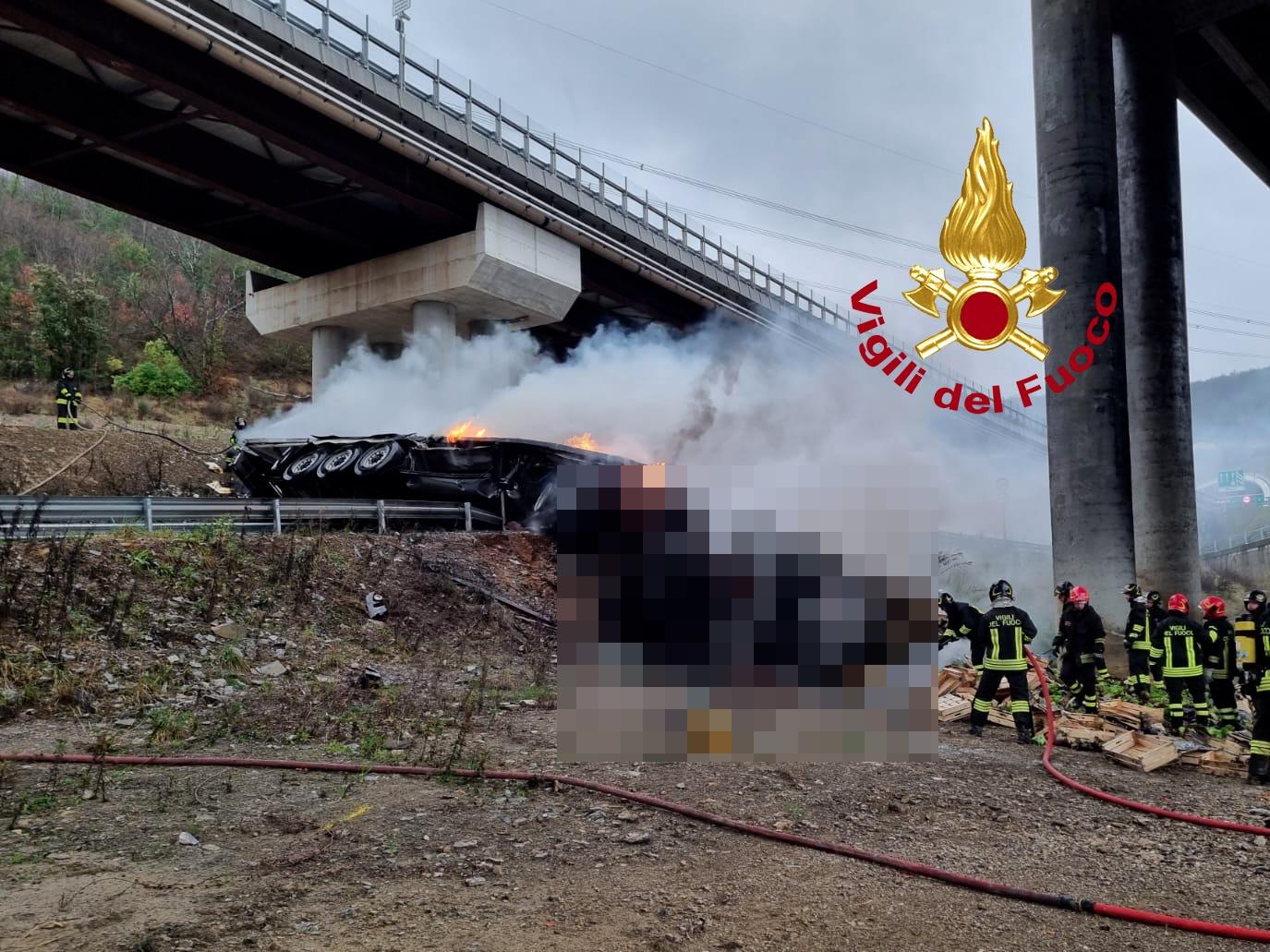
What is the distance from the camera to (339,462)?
1531 centimetres

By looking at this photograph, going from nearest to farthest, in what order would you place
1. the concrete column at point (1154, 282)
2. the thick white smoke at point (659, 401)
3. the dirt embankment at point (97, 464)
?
the dirt embankment at point (97, 464) → the concrete column at point (1154, 282) → the thick white smoke at point (659, 401)

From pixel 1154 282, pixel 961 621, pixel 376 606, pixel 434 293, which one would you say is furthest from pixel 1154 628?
pixel 434 293

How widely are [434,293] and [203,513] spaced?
11.1 m

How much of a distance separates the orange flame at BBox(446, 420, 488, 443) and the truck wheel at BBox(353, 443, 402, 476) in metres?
0.92

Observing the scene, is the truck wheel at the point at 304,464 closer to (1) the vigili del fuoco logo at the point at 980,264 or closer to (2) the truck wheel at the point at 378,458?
(2) the truck wheel at the point at 378,458

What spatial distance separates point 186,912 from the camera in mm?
3990

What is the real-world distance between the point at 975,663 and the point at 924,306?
497 centimetres

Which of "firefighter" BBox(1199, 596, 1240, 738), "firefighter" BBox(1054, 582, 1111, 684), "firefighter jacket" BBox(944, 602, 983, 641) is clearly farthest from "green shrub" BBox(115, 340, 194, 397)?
"firefighter" BBox(1199, 596, 1240, 738)

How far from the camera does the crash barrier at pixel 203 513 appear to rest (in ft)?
34.8

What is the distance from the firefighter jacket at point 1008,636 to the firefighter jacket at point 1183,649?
1969mm

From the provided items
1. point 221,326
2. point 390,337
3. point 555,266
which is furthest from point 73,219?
point 555,266

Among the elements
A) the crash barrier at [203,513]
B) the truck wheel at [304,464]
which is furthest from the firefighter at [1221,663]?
the truck wheel at [304,464]

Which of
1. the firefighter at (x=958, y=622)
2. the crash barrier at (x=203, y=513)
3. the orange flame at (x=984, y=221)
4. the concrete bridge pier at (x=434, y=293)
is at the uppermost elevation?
the concrete bridge pier at (x=434, y=293)

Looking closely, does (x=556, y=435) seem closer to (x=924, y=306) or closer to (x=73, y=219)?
(x=924, y=306)
